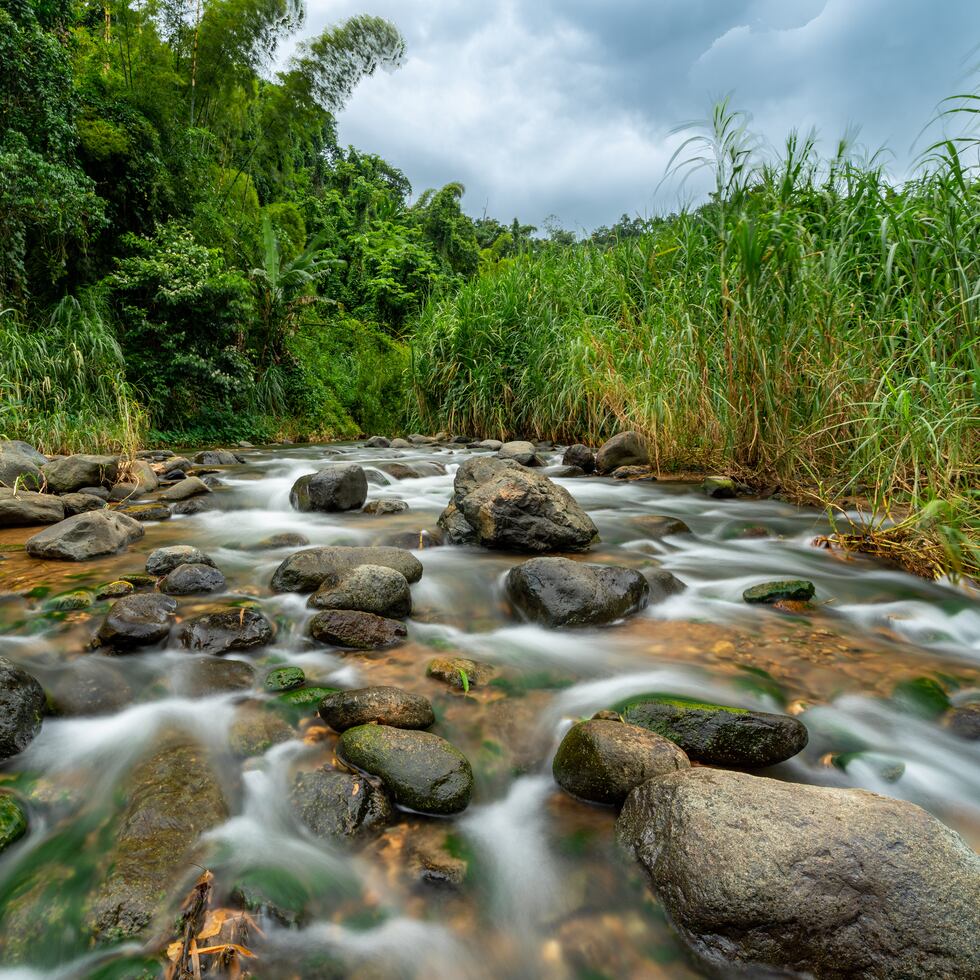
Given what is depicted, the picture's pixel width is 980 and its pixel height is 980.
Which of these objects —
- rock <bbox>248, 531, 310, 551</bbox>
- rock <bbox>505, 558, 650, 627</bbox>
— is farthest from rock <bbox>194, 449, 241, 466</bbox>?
rock <bbox>505, 558, 650, 627</bbox>

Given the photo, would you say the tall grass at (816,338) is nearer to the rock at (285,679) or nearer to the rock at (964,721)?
the rock at (964,721)

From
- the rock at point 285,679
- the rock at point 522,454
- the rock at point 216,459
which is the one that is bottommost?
the rock at point 216,459

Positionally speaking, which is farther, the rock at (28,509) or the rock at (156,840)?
the rock at (28,509)

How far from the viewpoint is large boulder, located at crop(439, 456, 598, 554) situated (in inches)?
131

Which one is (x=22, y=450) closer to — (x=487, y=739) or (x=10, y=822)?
(x=10, y=822)

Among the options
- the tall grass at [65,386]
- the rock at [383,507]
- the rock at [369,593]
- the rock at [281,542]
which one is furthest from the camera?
the tall grass at [65,386]

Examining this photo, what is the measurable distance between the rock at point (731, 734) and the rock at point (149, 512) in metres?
3.89

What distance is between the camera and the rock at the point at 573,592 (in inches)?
97.1

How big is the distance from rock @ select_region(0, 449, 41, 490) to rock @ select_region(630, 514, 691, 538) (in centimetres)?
450

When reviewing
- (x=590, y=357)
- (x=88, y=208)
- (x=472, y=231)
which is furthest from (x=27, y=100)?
(x=472, y=231)

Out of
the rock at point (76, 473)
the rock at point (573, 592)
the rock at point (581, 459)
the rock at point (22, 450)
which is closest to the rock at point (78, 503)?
the rock at point (76, 473)

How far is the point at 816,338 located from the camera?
3846 millimetres

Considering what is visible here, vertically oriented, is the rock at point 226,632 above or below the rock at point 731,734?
below

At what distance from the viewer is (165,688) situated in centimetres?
193
